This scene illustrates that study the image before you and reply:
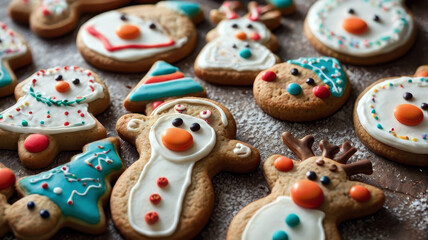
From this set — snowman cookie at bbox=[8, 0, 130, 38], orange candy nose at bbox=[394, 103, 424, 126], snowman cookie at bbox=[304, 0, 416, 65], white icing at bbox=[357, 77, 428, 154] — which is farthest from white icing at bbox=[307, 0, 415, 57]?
snowman cookie at bbox=[8, 0, 130, 38]

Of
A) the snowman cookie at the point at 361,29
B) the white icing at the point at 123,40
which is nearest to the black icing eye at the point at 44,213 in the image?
the white icing at the point at 123,40

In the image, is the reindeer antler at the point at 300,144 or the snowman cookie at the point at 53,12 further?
the snowman cookie at the point at 53,12

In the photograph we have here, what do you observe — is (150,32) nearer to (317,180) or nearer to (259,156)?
(259,156)

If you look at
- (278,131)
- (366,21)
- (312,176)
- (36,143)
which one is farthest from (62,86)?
(366,21)

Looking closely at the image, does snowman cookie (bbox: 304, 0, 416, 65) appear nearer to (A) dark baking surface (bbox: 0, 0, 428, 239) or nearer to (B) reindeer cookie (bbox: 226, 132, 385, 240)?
(A) dark baking surface (bbox: 0, 0, 428, 239)

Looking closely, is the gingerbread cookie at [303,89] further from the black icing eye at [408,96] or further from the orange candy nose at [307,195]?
the orange candy nose at [307,195]

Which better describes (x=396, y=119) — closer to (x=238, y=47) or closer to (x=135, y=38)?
(x=238, y=47)
